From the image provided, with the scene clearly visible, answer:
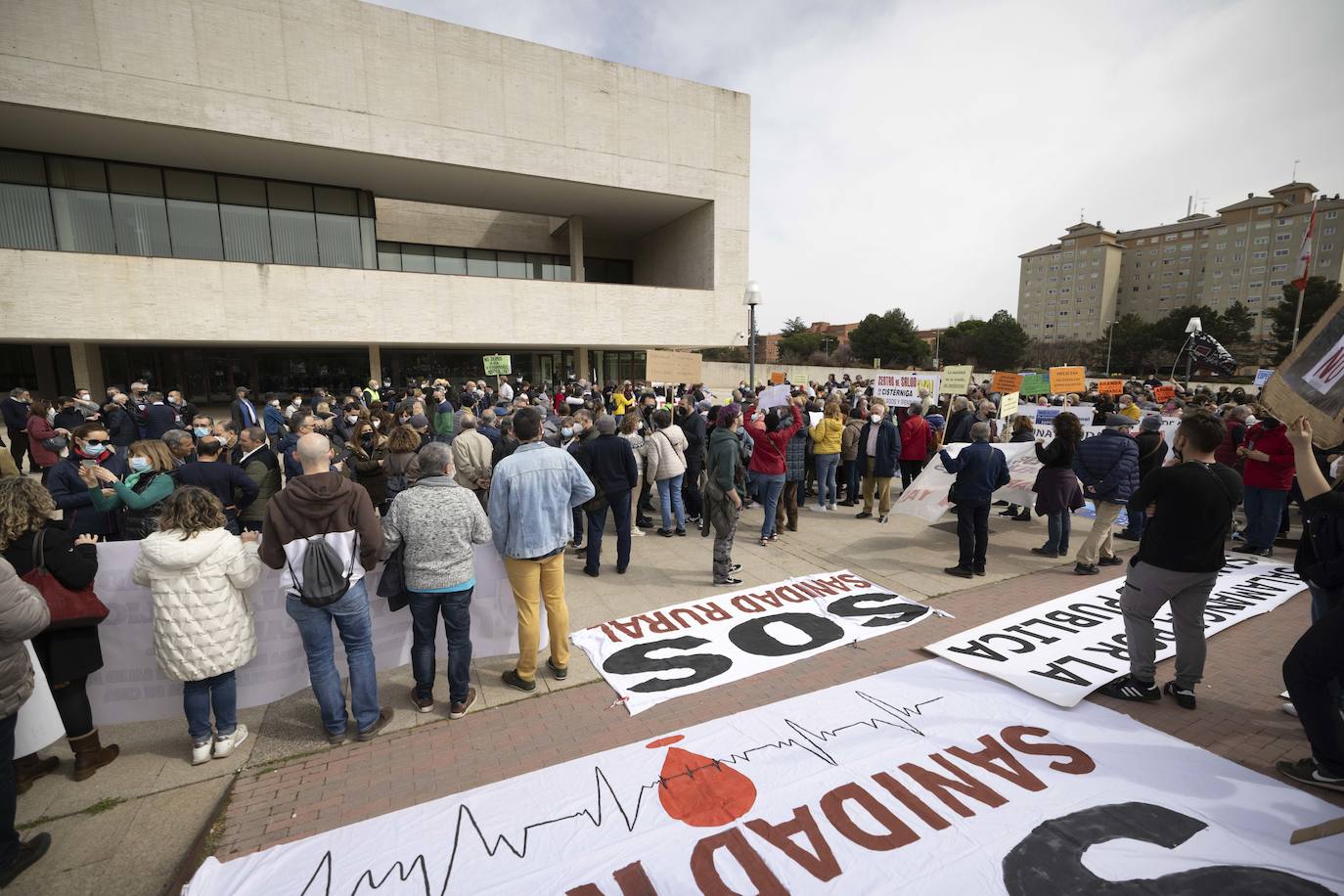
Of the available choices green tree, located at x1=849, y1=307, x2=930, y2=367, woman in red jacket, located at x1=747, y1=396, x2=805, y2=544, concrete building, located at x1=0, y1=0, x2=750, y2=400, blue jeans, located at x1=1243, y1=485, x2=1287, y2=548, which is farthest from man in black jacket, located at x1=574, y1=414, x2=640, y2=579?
green tree, located at x1=849, y1=307, x2=930, y2=367

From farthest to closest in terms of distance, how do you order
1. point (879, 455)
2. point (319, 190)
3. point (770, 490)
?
point (319, 190) → point (879, 455) → point (770, 490)

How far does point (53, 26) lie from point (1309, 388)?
27.6 m

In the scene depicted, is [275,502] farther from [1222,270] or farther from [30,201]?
[1222,270]

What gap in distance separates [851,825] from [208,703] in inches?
154

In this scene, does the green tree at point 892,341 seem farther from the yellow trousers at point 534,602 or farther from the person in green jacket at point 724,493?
the yellow trousers at point 534,602

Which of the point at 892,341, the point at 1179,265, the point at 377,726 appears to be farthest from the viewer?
the point at 1179,265

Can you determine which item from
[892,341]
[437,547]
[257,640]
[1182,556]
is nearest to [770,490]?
[1182,556]

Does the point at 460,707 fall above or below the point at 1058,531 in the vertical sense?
below

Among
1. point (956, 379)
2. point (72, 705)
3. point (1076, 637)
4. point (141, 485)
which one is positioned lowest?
point (1076, 637)

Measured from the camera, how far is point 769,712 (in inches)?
156

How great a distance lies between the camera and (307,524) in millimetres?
3465

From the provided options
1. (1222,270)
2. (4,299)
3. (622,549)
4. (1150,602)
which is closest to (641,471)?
(622,549)

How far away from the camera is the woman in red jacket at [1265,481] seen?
277 inches

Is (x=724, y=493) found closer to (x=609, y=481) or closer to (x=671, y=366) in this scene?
(x=609, y=481)
